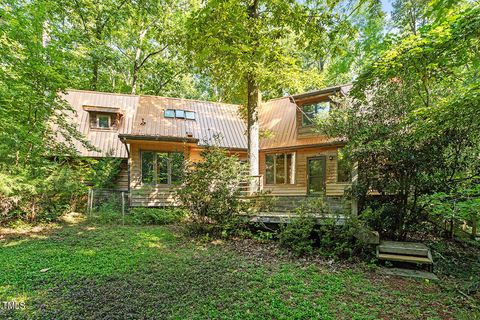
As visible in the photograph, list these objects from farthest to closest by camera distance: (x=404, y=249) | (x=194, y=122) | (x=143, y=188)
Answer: (x=194, y=122) < (x=143, y=188) < (x=404, y=249)

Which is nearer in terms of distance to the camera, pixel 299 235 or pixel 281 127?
pixel 299 235

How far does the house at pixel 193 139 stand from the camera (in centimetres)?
1120

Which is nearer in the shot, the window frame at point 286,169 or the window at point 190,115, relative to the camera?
the window frame at point 286,169

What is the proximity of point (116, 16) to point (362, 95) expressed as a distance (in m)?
15.0

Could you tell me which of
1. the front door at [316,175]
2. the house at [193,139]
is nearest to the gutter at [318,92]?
the house at [193,139]

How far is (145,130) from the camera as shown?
12.4 metres

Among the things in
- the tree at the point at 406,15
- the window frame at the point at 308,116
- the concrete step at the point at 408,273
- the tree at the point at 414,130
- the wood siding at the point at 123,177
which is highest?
the tree at the point at 406,15

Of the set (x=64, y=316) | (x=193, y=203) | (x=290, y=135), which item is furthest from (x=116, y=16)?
(x=64, y=316)

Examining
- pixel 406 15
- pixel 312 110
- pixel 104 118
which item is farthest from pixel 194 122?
pixel 406 15

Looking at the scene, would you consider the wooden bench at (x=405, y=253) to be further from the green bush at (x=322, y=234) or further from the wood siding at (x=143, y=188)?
the wood siding at (x=143, y=188)

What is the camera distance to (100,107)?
12.6 metres

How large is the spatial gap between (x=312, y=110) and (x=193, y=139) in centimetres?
600

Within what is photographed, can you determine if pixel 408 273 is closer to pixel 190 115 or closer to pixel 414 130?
pixel 414 130

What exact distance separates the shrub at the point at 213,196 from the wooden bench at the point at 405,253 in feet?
10.6
